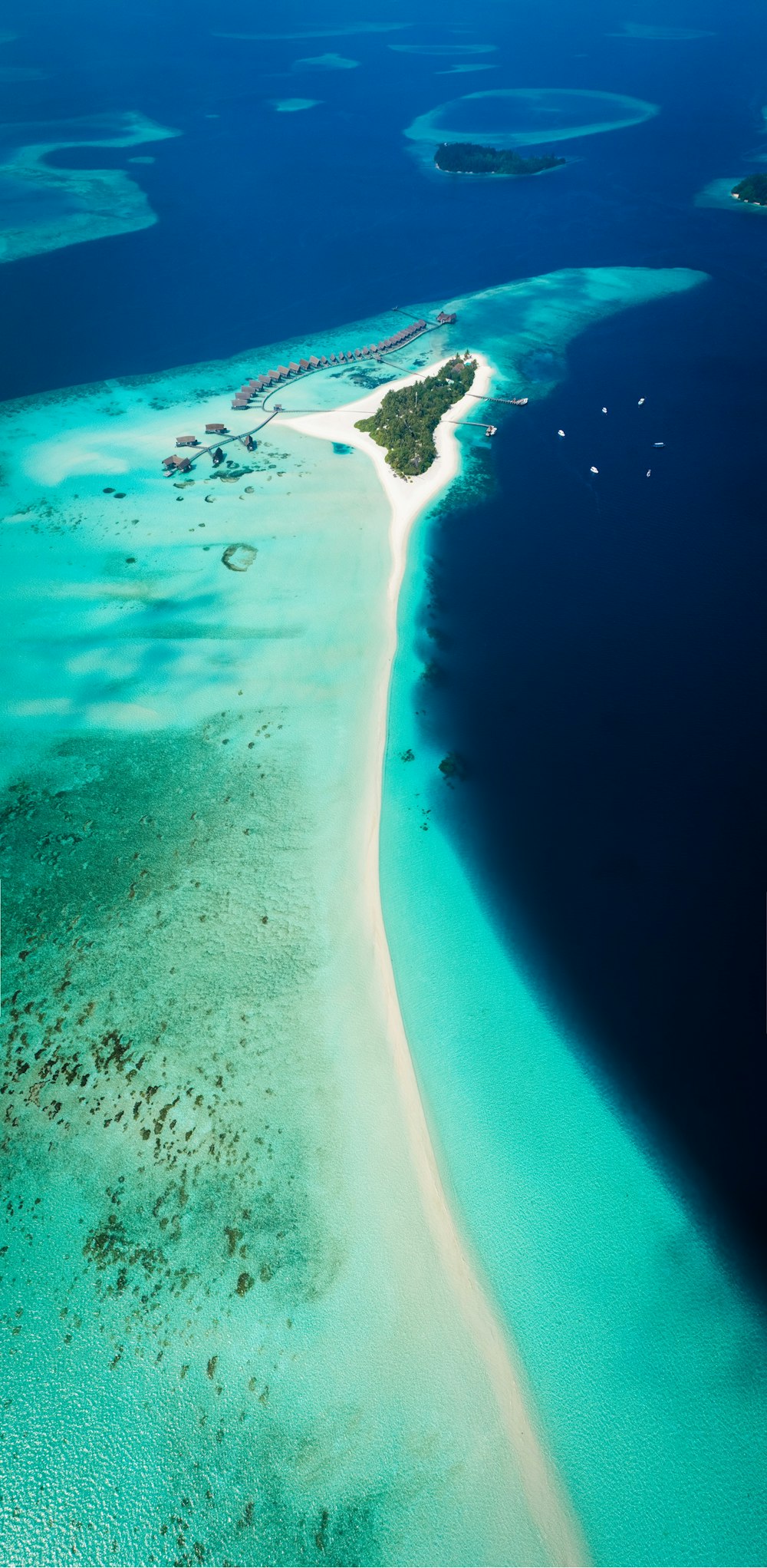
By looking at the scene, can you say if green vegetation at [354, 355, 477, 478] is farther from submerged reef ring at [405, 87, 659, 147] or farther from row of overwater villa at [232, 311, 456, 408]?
submerged reef ring at [405, 87, 659, 147]

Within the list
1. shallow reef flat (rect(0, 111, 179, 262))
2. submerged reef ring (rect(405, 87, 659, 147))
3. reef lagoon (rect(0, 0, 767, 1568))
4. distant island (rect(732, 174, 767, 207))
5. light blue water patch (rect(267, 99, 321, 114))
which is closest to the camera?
reef lagoon (rect(0, 0, 767, 1568))

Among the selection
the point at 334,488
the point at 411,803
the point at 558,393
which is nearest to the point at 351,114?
the point at 558,393

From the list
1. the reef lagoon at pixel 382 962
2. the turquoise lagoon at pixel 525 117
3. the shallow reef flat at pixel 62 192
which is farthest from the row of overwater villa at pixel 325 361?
the turquoise lagoon at pixel 525 117

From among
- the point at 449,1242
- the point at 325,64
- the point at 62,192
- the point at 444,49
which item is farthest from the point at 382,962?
the point at 444,49

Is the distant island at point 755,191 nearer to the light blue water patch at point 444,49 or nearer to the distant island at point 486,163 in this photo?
the distant island at point 486,163

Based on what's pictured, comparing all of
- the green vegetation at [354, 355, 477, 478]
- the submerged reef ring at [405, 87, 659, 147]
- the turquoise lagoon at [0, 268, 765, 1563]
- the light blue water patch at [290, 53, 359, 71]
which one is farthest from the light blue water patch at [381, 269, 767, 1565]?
the light blue water patch at [290, 53, 359, 71]
